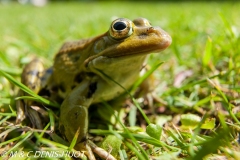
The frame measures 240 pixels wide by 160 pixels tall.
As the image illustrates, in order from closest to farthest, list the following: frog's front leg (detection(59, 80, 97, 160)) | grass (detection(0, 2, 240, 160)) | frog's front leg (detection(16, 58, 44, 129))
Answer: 1. grass (detection(0, 2, 240, 160))
2. frog's front leg (detection(59, 80, 97, 160))
3. frog's front leg (detection(16, 58, 44, 129))

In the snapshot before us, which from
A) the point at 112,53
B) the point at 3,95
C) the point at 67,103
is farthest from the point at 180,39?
the point at 3,95

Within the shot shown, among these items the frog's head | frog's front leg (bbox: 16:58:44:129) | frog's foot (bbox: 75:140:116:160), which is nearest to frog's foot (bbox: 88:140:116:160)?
frog's foot (bbox: 75:140:116:160)

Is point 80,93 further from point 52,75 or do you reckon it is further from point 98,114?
point 52,75

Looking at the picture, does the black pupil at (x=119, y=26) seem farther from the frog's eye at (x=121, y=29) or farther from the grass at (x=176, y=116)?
the grass at (x=176, y=116)

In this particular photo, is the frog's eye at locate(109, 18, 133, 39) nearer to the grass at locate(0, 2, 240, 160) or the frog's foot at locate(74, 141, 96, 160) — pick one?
the grass at locate(0, 2, 240, 160)

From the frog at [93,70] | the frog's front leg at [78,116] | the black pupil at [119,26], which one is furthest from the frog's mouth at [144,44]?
the frog's front leg at [78,116]

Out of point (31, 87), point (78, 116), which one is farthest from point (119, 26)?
point (31, 87)

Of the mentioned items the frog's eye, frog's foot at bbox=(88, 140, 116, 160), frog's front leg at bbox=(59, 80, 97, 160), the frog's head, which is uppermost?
the frog's eye
